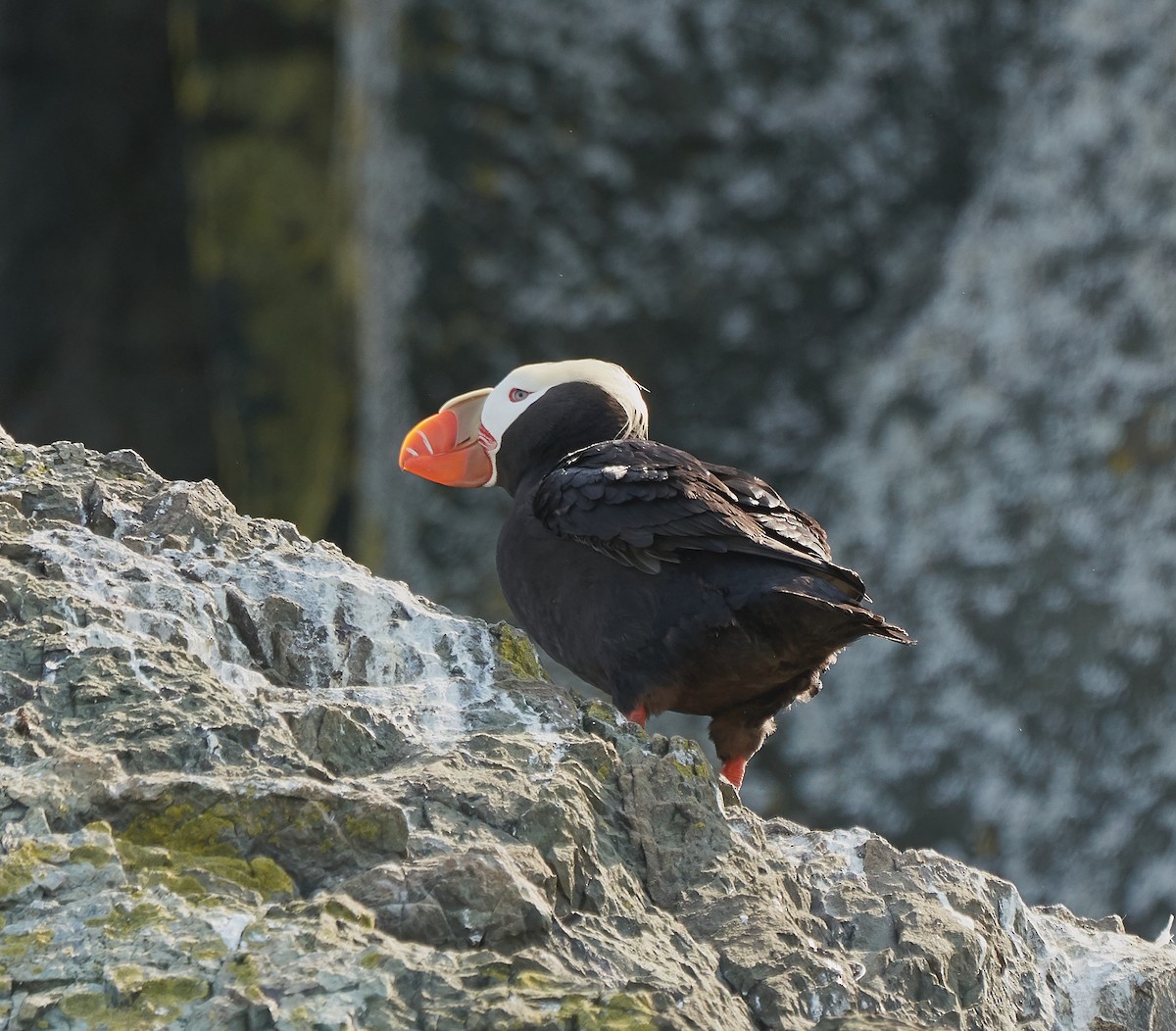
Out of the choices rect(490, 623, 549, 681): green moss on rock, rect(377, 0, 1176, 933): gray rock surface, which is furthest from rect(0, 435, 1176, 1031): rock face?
rect(377, 0, 1176, 933): gray rock surface

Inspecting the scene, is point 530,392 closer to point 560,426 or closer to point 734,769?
point 560,426

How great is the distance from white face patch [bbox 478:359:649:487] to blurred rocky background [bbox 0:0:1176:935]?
2.72m

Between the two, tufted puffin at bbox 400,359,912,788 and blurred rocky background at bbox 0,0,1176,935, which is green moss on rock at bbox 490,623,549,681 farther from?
blurred rocky background at bbox 0,0,1176,935

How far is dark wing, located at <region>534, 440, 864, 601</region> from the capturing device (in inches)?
143

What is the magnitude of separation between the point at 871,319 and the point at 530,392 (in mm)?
3057

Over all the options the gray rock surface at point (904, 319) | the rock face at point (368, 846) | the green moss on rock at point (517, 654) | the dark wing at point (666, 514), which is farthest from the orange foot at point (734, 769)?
the gray rock surface at point (904, 319)

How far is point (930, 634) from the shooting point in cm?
680

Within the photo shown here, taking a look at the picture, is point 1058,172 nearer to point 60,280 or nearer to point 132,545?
point 132,545

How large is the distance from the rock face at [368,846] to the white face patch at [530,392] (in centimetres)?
127

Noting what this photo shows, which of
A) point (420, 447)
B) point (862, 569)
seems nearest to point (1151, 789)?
point (862, 569)

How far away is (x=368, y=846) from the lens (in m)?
2.28

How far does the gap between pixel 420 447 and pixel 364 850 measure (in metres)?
2.39

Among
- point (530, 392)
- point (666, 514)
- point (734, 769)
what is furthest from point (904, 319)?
point (666, 514)

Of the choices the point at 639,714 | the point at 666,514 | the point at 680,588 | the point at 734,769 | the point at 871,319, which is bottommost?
the point at 734,769
